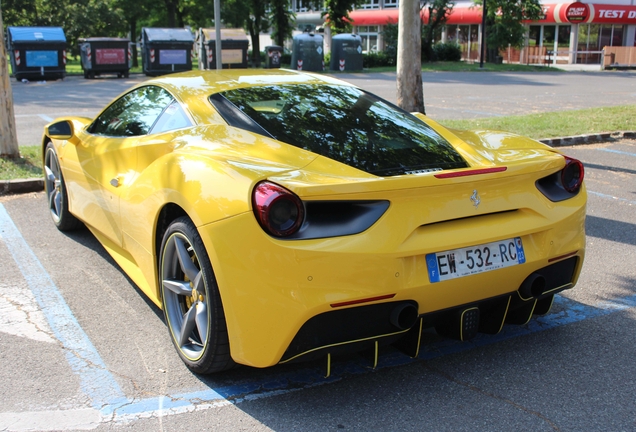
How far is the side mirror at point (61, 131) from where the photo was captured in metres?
4.74

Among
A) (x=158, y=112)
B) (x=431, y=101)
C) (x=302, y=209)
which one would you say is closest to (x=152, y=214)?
(x=158, y=112)

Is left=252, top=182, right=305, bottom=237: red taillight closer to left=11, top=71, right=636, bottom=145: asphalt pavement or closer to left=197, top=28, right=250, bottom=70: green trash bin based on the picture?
left=11, top=71, right=636, bottom=145: asphalt pavement

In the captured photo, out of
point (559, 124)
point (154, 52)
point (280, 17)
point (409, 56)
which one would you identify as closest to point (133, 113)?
point (409, 56)

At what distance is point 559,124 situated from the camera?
11477mm

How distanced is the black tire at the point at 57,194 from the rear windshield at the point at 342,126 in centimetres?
225

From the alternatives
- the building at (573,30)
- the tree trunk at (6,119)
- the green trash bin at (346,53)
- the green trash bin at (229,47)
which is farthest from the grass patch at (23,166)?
the building at (573,30)

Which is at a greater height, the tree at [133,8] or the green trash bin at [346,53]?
the tree at [133,8]

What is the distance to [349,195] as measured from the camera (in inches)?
105

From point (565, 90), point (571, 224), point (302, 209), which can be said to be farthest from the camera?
point (565, 90)

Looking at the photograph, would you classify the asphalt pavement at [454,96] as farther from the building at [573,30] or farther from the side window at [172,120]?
the building at [573,30]

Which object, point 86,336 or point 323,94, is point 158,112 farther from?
point 86,336

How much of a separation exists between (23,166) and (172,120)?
4.88m

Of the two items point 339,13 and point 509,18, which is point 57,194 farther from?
point 339,13

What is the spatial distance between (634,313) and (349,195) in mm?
2287
